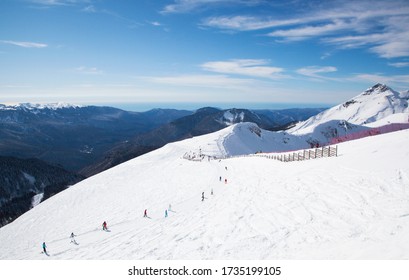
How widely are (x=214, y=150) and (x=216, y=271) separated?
89490 mm

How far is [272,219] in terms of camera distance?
767 inches

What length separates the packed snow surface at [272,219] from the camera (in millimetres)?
14719

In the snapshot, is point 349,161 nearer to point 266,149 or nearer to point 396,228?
point 396,228

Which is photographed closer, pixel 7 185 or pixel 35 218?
pixel 35 218

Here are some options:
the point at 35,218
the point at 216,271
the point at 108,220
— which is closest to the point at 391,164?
the point at 216,271

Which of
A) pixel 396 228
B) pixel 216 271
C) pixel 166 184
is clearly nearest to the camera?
pixel 216 271

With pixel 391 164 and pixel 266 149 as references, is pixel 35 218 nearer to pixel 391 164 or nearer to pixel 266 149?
pixel 391 164

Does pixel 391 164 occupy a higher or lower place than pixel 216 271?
higher

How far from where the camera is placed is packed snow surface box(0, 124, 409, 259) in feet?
48.3

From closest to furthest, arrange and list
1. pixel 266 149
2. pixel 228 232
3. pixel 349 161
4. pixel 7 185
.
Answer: pixel 228 232, pixel 349 161, pixel 266 149, pixel 7 185

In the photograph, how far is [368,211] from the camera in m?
17.4

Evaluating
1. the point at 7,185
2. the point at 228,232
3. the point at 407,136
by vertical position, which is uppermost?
the point at 407,136

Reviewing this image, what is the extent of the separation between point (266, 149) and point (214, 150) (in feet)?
138

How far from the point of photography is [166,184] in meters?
48.3
